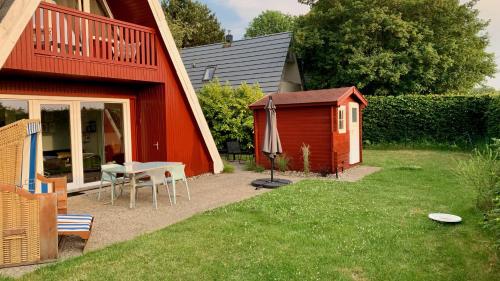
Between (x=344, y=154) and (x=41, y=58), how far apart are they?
856cm

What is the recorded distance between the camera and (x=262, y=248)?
484cm

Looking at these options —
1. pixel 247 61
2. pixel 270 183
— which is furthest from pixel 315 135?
pixel 247 61

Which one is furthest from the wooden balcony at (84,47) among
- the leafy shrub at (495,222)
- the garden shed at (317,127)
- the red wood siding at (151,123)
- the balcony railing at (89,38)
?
the leafy shrub at (495,222)

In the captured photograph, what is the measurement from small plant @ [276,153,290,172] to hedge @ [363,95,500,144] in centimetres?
876

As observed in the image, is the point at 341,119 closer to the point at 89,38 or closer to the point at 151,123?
the point at 151,123

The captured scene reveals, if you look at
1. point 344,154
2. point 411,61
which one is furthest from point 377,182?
point 411,61

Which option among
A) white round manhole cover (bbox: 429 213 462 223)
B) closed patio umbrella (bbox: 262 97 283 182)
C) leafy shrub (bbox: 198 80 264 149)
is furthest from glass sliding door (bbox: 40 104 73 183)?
white round manhole cover (bbox: 429 213 462 223)

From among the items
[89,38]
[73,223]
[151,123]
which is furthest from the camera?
[151,123]

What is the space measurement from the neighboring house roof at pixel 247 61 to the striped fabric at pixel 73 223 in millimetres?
13630

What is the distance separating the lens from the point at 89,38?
8.45m

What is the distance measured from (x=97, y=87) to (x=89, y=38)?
150 cm

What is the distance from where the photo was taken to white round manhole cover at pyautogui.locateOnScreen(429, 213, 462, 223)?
5793mm

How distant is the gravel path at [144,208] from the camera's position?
536cm

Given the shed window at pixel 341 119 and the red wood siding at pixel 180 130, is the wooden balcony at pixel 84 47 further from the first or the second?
the shed window at pixel 341 119
